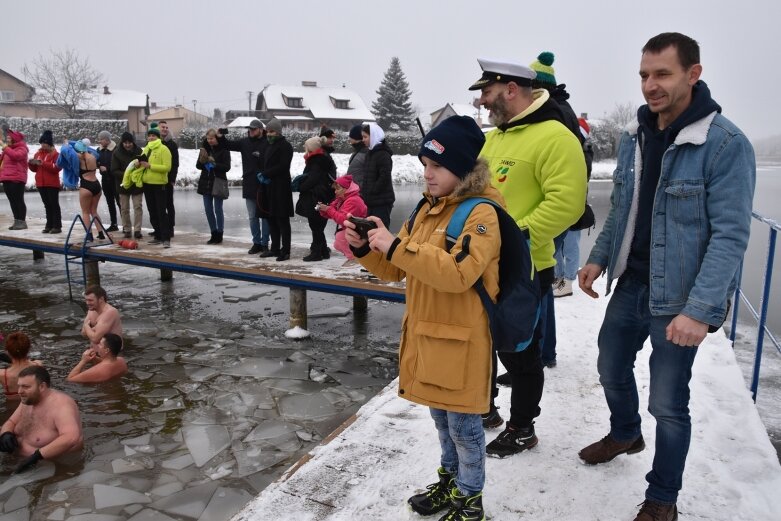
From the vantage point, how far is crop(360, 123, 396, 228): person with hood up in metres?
6.84

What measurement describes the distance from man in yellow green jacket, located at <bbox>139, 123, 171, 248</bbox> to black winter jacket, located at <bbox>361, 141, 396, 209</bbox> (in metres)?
3.29

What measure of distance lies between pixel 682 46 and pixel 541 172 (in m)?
0.89

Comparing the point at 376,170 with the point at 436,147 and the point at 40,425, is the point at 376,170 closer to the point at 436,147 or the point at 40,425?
the point at 40,425

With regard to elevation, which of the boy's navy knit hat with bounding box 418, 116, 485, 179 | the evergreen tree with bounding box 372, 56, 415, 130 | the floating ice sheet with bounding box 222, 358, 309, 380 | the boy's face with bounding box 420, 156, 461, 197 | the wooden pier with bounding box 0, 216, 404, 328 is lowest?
the floating ice sheet with bounding box 222, 358, 309, 380

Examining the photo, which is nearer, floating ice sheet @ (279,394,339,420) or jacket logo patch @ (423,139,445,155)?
jacket logo patch @ (423,139,445,155)

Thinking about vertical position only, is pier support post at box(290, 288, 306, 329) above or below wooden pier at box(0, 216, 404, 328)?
below

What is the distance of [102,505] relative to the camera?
3.73m

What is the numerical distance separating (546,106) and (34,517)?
3.93 metres

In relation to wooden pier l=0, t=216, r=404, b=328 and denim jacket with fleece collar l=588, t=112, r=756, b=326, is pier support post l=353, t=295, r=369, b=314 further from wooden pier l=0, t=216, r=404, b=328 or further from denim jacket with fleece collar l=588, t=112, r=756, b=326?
denim jacket with fleece collar l=588, t=112, r=756, b=326

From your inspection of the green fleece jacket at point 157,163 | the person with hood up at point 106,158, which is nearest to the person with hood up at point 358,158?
the green fleece jacket at point 157,163

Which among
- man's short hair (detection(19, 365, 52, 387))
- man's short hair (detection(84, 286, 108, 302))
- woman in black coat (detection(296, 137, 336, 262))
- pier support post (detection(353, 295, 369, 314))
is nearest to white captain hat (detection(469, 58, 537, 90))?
man's short hair (detection(19, 365, 52, 387))

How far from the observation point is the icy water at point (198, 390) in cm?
391

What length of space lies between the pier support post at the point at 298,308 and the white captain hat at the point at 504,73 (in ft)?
14.8

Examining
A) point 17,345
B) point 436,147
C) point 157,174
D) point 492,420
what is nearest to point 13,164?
point 157,174
